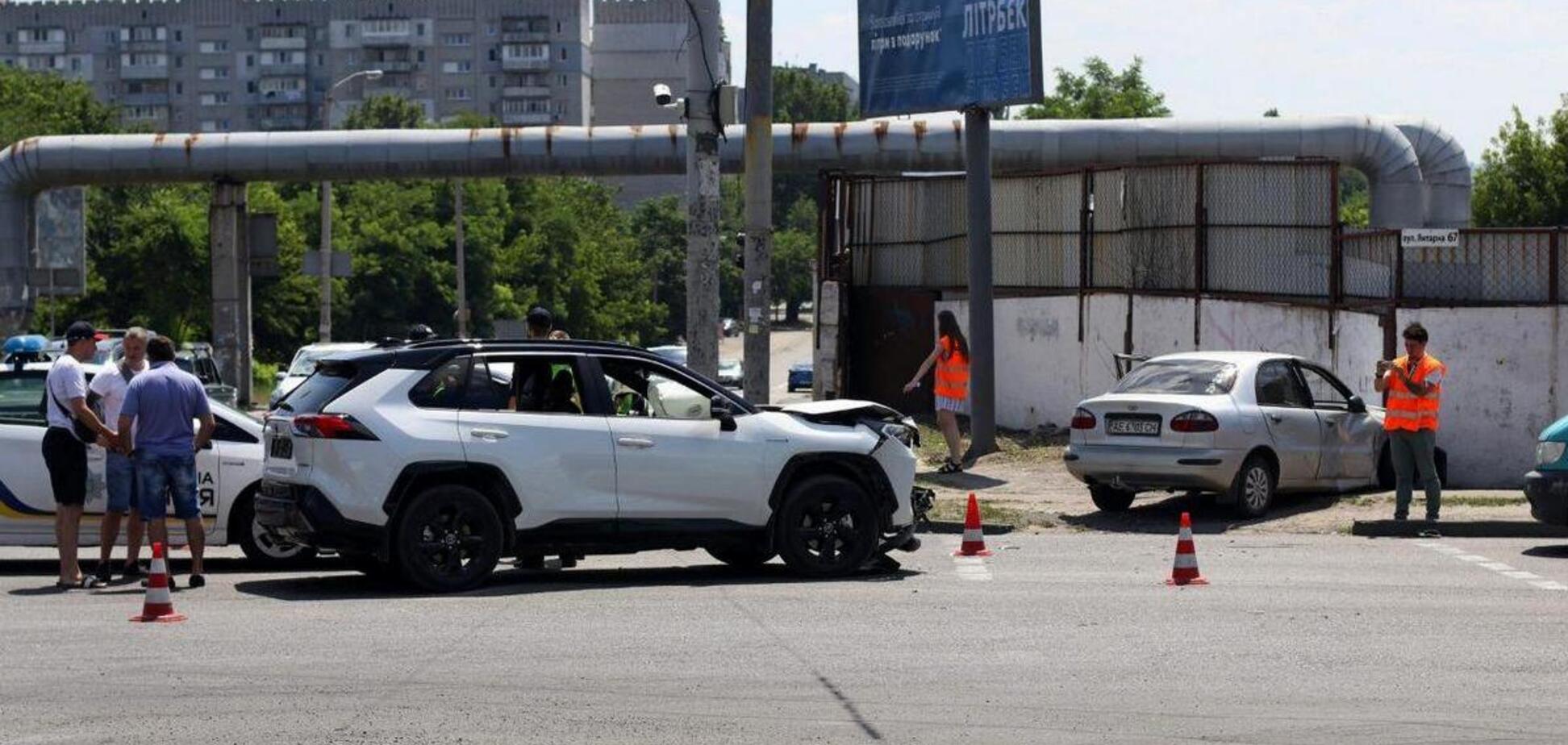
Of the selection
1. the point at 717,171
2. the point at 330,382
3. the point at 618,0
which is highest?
the point at 618,0

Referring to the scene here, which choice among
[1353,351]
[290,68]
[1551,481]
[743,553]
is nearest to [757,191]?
[1353,351]

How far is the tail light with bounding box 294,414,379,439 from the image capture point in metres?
13.1

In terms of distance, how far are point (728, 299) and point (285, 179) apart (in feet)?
380

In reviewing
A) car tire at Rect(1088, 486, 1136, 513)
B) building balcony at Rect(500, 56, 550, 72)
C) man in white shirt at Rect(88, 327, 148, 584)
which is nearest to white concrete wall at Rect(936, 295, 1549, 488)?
car tire at Rect(1088, 486, 1136, 513)

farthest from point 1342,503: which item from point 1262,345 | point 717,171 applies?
point 717,171

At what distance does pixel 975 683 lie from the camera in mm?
10078

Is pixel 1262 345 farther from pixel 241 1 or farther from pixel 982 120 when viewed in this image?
pixel 241 1

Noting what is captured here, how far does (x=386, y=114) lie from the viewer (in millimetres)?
146875

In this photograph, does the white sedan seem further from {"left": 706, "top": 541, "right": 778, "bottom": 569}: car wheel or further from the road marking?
the road marking

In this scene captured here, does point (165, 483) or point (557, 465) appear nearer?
point (557, 465)

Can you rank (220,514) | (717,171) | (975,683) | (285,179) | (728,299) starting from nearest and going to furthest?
(975,683) → (220,514) → (717,171) → (285,179) → (728,299)

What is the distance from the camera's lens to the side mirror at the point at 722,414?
1412cm

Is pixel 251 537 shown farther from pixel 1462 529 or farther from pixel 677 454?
pixel 1462 529

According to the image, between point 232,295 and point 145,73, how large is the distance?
125336mm
